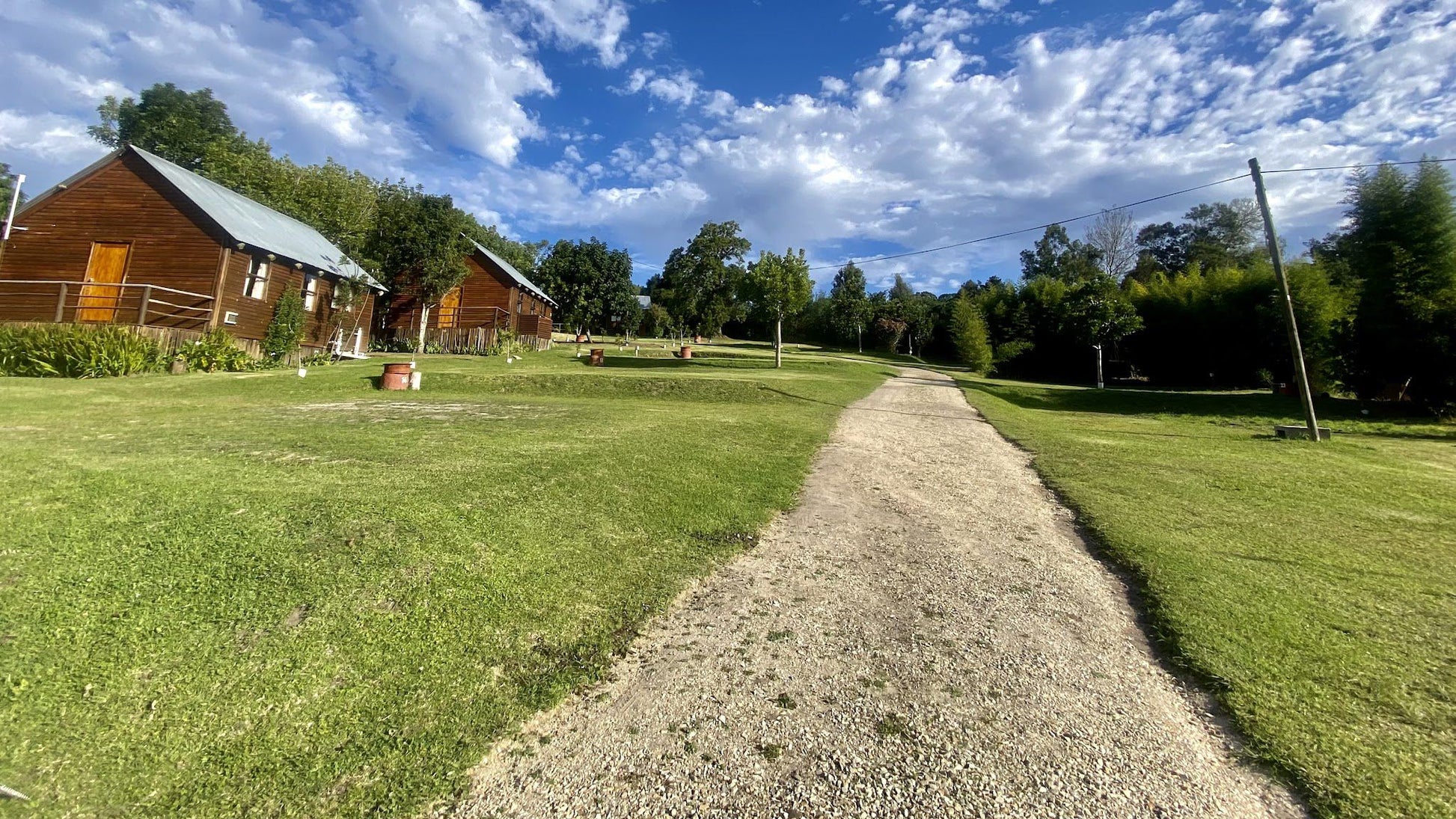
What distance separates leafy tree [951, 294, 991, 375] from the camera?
3734 cm

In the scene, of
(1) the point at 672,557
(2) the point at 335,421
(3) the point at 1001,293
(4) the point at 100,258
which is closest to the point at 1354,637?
(1) the point at 672,557

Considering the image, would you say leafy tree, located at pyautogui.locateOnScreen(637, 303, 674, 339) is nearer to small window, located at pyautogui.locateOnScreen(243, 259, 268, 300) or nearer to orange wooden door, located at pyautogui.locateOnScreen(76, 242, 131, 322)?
small window, located at pyautogui.locateOnScreen(243, 259, 268, 300)

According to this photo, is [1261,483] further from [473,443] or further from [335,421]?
[335,421]

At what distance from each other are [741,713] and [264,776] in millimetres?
1893

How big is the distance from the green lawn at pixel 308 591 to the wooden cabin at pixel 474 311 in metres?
22.8

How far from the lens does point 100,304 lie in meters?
17.4

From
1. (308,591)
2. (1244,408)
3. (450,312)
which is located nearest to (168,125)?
(450,312)

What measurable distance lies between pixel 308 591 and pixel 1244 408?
22.8 m

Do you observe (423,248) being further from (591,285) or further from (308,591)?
(308,591)

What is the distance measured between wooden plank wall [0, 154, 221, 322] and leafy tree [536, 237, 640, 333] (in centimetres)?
2686

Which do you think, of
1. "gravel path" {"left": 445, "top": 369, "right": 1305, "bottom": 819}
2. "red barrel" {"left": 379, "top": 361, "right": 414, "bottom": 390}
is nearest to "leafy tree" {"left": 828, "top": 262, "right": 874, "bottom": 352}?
"red barrel" {"left": 379, "top": 361, "right": 414, "bottom": 390}

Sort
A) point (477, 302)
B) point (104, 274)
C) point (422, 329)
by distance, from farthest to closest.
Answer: point (477, 302), point (422, 329), point (104, 274)

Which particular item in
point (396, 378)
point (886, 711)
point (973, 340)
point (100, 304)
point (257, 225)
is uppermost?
point (973, 340)

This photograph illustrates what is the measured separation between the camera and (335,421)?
905 cm
